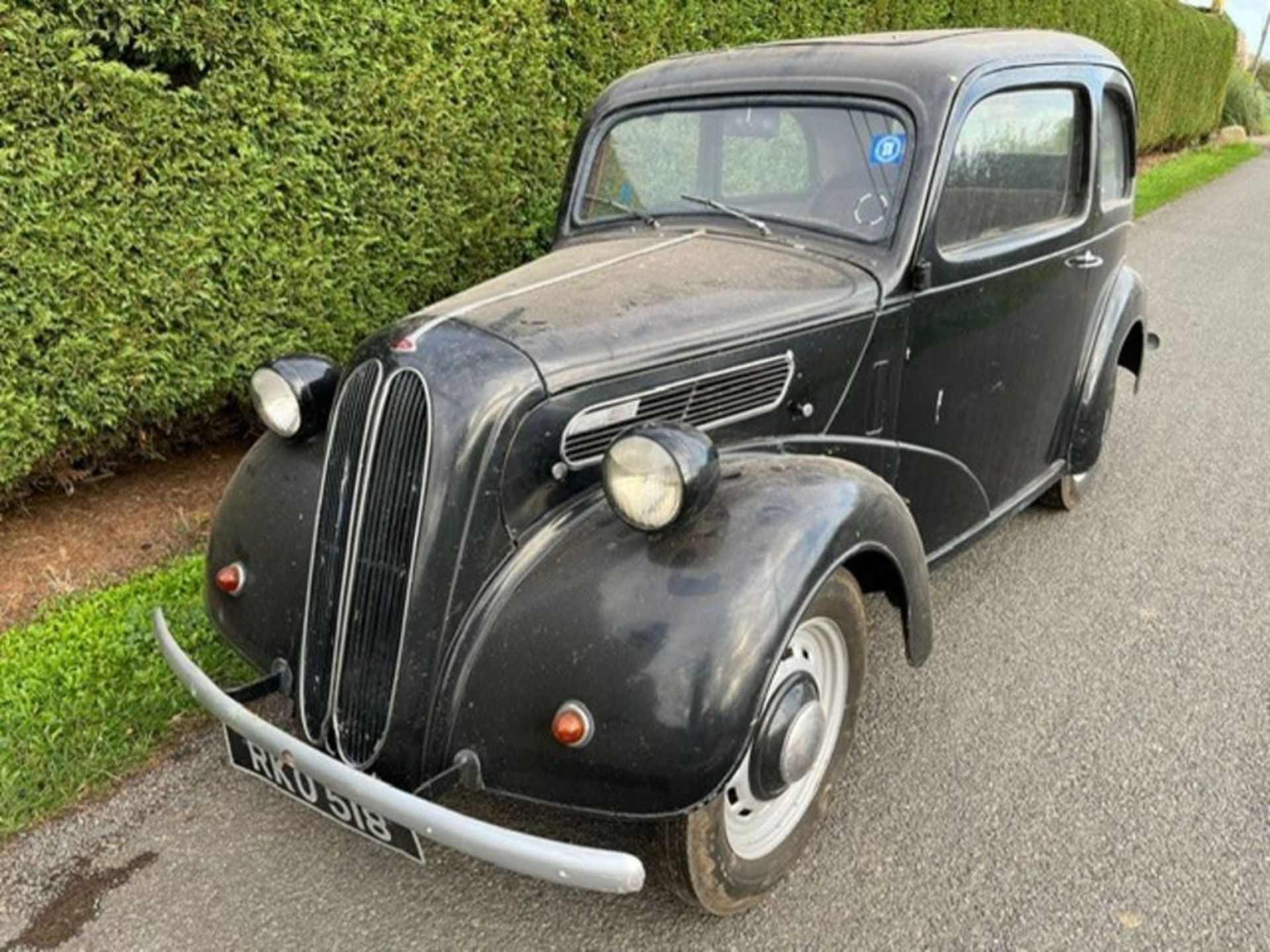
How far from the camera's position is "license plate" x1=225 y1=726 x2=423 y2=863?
6.23ft

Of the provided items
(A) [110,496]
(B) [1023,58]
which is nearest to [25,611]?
(A) [110,496]

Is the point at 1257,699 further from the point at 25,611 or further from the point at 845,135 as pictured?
the point at 25,611

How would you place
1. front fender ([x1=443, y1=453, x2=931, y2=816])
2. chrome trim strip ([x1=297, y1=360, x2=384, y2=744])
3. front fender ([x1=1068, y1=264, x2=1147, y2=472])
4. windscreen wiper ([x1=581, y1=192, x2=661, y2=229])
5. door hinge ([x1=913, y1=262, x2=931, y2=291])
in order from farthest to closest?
front fender ([x1=1068, y1=264, x2=1147, y2=472]) < windscreen wiper ([x1=581, y1=192, x2=661, y2=229]) < door hinge ([x1=913, y1=262, x2=931, y2=291]) < chrome trim strip ([x1=297, y1=360, x2=384, y2=744]) < front fender ([x1=443, y1=453, x2=931, y2=816])

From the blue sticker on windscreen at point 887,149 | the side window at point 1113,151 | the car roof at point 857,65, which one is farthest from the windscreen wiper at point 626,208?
the side window at point 1113,151

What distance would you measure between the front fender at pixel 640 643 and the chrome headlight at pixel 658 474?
7cm

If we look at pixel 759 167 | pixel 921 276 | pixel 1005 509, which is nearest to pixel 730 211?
pixel 759 167

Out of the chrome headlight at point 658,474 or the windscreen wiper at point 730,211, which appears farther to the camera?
the windscreen wiper at point 730,211

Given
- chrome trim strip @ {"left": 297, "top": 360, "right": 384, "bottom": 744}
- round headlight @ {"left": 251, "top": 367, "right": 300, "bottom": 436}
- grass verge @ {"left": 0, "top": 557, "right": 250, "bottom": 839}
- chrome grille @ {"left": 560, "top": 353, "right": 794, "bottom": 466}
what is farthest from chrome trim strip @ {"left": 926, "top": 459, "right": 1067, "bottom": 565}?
grass verge @ {"left": 0, "top": 557, "right": 250, "bottom": 839}

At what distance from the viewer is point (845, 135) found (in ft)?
9.57

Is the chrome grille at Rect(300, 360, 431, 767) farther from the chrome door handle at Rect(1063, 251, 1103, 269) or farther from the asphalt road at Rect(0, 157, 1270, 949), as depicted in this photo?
the chrome door handle at Rect(1063, 251, 1103, 269)

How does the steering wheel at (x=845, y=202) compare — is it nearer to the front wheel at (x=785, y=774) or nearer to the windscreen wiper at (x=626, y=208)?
the windscreen wiper at (x=626, y=208)

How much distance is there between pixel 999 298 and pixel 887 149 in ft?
2.09

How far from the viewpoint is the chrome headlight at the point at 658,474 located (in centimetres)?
196

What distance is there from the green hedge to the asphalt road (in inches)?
66.5
